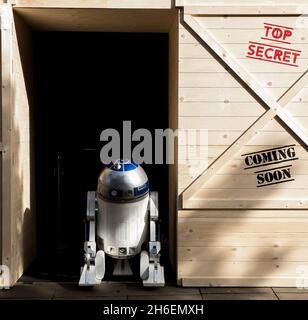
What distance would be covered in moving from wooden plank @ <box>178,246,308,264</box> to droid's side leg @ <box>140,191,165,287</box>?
0.26 meters

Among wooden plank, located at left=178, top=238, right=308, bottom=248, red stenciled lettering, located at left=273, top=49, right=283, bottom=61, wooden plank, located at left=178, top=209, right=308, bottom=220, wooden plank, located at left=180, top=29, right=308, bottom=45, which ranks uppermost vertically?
wooden plank, located at left=180, top=29, right=308, bottom=45

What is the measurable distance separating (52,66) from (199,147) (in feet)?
9.07

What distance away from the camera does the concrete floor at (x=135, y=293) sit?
16.6 feet

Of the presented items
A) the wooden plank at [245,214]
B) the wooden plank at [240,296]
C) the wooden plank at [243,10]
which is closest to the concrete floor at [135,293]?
the wooden plank at [240,296]

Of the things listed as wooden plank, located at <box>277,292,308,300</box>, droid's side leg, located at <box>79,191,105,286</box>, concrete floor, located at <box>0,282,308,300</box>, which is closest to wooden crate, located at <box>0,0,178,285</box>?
concrete floor, located at <box>0,282,308,300</box>

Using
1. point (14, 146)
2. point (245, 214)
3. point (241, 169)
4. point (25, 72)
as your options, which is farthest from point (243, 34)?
point (14, 146)

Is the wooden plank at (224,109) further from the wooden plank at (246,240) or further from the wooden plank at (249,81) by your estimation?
the wooden plank at (246,240)

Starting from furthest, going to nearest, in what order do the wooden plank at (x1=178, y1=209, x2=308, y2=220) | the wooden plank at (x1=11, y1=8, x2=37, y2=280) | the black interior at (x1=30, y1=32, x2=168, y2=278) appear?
the black interior at (x1=30, y1=32, x2=168, y2=278) → the wooden plank at (x1=11, y1=8, x2=37, y2=280) → the wooden plank at (x1=178, y1=209, x2=308, y2=220)

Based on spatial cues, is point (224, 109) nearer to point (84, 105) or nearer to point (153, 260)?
point (153, 260)

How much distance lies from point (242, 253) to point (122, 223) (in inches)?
49.7

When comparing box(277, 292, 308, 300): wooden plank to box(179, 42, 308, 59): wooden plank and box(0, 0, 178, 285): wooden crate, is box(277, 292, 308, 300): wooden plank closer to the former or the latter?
box(0, 0, 178, 285): wooden crate

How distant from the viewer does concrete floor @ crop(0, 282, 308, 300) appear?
5.05 m

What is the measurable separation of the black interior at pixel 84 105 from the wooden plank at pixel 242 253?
1683mm

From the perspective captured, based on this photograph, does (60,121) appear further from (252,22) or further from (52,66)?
(252,22)
